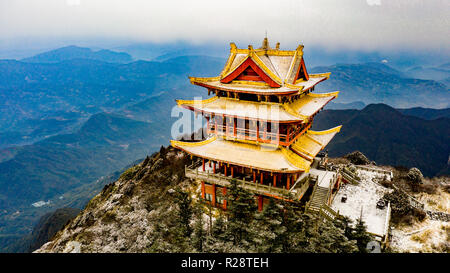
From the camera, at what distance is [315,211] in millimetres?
23016

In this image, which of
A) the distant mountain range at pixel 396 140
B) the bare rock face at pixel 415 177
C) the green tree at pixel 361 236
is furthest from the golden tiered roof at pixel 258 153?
the distant mountain range at pixel 396 140

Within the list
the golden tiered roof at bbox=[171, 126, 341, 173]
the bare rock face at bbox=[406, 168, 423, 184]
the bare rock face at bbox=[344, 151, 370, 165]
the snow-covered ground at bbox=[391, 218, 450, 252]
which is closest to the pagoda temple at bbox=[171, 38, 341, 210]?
the golden tiered roof at bbox=[171, 126, 341, 173]

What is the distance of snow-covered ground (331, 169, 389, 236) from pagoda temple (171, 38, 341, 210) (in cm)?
443

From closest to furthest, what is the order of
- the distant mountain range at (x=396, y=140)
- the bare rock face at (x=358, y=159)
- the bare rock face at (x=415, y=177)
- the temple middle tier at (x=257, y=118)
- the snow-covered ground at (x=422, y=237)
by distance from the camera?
the snow-covered ground at (x=422, y=237) → the temple middle tier at (x=257, y=118) → the bare rock face at (x=415, y=177) → the bare rock face at (x=358, y=159) → the distant mountain range at (x=396, y=140)

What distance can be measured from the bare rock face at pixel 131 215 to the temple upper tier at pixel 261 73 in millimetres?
15575

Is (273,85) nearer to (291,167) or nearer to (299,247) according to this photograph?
(291,167)

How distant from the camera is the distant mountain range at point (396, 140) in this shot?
116 m

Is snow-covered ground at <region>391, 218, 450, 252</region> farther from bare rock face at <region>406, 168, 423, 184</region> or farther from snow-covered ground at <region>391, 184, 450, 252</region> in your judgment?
bare rock face at <region>406, 168, 423, 184</region>

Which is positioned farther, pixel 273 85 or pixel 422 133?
pixel 422 133

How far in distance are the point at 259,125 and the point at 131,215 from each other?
67.7ft

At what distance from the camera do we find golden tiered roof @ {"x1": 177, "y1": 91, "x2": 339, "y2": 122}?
2295 centimetres

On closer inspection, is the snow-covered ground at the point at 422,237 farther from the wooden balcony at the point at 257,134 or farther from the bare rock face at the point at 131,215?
the bare rock face at the point at 131,215
